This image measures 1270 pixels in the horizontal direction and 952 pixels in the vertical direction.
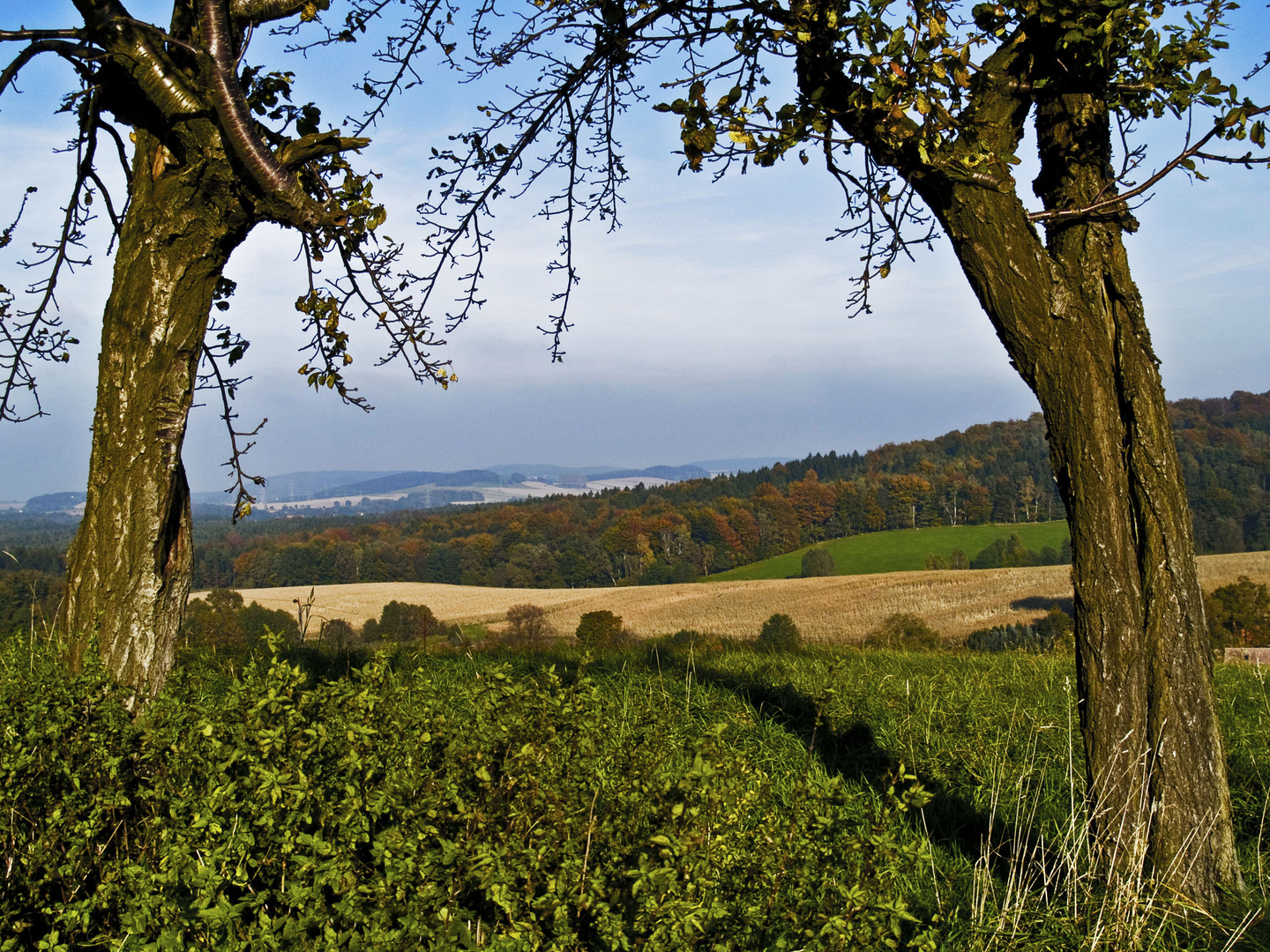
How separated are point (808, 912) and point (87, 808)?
2.24 m

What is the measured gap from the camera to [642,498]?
5200cm

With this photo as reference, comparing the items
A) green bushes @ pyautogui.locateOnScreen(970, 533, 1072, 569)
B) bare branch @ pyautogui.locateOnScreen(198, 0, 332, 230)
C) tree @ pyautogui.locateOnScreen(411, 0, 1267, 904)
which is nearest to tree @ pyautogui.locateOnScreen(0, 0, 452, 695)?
bare branch @ pyautogui.locateOnScreen(198, 0, 332, 230)

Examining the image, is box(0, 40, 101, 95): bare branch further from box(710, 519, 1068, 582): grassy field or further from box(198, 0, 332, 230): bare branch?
box(710, 519, 1068, 582): grassy field

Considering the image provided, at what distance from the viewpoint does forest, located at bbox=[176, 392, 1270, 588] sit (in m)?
37.6

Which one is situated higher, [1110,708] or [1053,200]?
[1053,200]

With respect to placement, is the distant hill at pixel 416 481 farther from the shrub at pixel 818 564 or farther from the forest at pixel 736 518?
the shrub at pixel 818 564

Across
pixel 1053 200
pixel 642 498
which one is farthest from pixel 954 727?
pixel 642 498

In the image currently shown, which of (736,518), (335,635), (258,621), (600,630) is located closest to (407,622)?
(258,621)

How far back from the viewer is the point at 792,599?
103ft

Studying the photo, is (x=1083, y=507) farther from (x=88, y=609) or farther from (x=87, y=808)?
(x=88, y=609)

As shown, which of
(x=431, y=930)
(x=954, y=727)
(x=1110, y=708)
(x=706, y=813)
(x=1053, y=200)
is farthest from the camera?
(x=954, y=727)

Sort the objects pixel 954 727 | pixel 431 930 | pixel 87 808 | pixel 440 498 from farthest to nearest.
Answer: pixel 440 498 → pixel 954 727 → pixel 87 808 → pixel 431 930

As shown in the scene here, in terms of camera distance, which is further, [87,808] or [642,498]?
[642,498]

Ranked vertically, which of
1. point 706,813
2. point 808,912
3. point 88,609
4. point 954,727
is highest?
point 88,609
